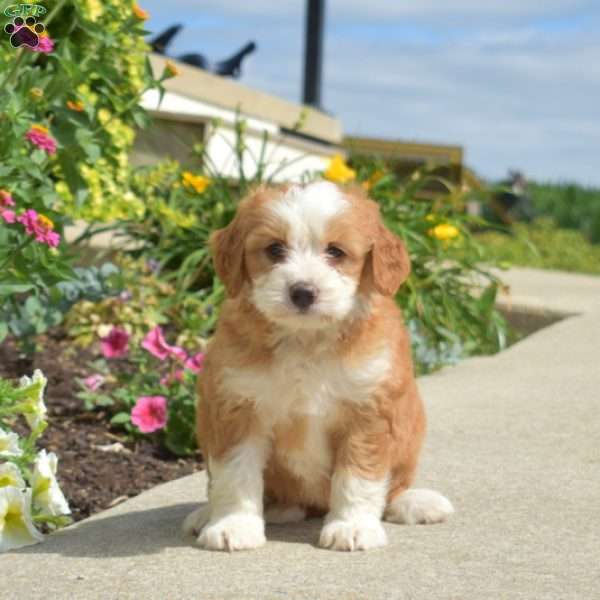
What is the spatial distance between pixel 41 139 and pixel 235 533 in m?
2.27

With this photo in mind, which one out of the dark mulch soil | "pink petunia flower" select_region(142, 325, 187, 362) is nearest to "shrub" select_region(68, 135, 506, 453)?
the dark mulch soil

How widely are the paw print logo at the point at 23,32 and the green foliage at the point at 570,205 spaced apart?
21110 millimetres

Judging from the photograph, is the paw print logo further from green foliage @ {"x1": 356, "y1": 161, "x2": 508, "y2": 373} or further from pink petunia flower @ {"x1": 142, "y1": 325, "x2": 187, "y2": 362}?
green foliage @ {"x1": 356, "y1": 161, "x2": 508, "y2": 373}

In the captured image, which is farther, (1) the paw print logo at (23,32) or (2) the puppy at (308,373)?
(1) the paw print logo at (23,32)

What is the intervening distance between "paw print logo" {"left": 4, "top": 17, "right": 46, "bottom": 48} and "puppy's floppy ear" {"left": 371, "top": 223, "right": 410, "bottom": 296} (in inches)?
62.8

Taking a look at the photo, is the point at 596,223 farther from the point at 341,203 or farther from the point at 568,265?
the point at 341,203

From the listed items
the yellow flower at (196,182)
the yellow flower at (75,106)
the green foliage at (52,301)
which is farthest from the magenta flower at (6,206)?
the yellow flower at (196,182)

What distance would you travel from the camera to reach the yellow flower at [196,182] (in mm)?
8070

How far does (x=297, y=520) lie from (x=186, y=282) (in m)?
3.40

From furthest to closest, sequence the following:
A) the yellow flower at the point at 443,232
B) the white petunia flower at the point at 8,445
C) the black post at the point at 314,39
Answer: the black post at the point at 314,39 → the yellow flower at the point at 443,232 → the white petunia flower at the point at 8,445

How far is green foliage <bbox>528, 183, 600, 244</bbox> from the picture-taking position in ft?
83.1

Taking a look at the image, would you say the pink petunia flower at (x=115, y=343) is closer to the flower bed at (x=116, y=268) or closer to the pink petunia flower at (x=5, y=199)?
the flower bed at (x=116, y=268)

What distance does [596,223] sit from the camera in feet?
83.3

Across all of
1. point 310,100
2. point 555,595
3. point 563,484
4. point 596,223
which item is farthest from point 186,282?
point 596,223
